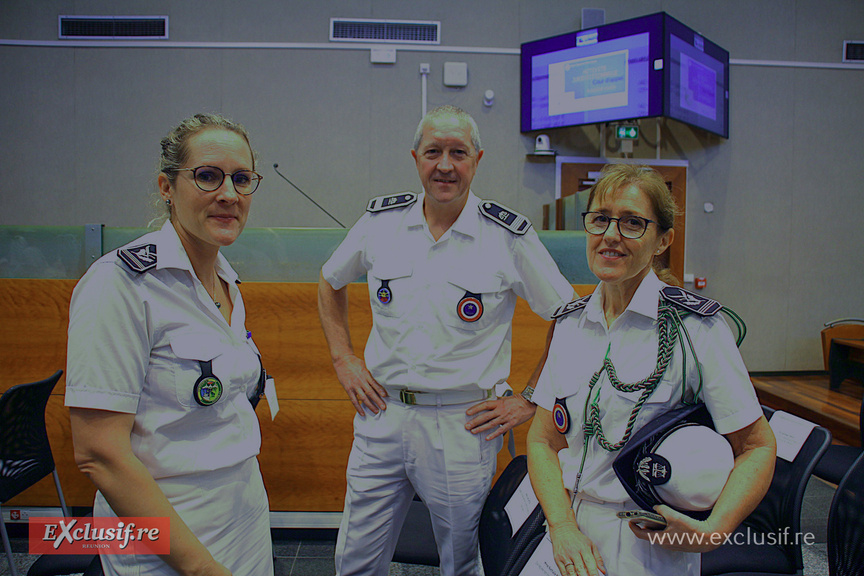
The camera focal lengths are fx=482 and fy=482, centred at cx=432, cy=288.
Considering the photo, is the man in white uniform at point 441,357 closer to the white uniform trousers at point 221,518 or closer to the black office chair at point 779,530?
the white uniform trousers at point 221,518

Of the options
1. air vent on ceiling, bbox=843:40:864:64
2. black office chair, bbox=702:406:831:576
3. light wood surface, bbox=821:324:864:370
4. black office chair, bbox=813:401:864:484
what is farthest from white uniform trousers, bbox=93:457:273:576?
air vent on ceiling, bbox=843:40:864:64

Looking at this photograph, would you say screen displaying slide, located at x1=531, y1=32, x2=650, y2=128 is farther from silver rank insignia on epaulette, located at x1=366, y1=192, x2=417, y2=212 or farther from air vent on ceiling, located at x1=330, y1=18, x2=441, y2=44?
silver rank insignia on epaulette, located at x1=366, y1=192, x2=417, y2=212

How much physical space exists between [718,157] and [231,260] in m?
5.04

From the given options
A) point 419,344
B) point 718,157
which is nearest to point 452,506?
point 419,344

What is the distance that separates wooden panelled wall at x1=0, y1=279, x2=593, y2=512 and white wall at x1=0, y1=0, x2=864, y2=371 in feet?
8.12

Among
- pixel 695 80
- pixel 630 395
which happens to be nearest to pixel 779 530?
pixel 630 395

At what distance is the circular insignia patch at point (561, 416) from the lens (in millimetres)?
1084

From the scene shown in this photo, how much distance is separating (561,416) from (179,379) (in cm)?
81

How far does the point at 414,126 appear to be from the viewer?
16.0 ft

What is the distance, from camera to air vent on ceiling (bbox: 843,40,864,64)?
5164mm

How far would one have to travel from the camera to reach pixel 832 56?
17.0 ft

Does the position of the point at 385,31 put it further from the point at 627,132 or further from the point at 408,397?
the point at 408,397

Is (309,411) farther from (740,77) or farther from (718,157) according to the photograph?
(740,77)

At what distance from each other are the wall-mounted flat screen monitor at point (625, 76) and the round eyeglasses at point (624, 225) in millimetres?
3803
